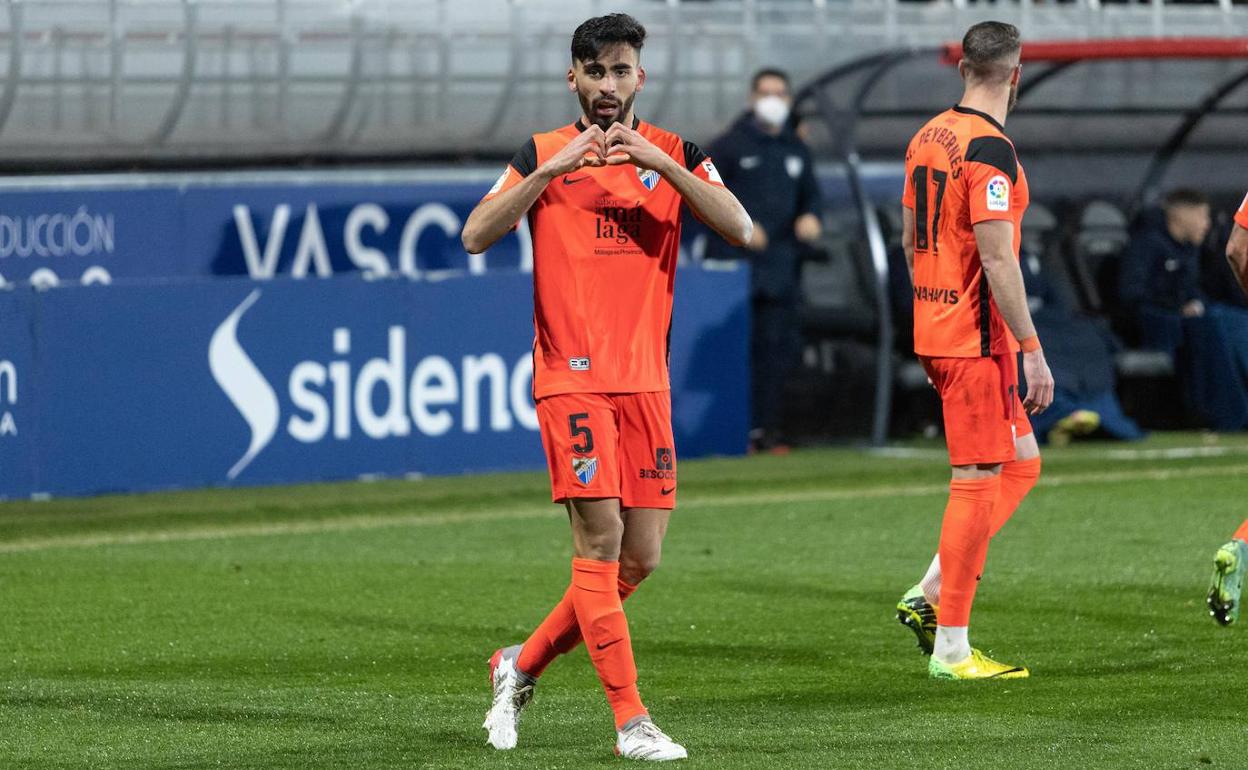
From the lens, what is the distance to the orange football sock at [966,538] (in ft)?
22.8

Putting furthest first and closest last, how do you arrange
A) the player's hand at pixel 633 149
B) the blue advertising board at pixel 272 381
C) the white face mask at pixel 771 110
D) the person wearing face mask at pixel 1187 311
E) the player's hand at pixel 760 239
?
1. the person wearing face mask at pixel 1187 311
2. the white face mask at pixel 771 110
3. the player's hand at pixel 760 239
4. the blue advertising board at pixel 272 381
5. the player's hand at pixel 633 149

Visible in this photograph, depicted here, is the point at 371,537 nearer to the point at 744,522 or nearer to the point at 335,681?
the point at 744,522

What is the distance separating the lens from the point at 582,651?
764cm

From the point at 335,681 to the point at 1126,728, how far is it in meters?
2.33

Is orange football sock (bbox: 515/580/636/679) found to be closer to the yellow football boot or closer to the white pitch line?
the yellow football boot

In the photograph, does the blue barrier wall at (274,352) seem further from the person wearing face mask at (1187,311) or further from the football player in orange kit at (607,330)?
the football player in orange kit at (607,330)

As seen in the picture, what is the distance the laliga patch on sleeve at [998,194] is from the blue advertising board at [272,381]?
6101 millimetres

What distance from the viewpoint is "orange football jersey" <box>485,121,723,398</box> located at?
5.77m

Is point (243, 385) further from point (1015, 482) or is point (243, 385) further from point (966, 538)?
point (966, 538)

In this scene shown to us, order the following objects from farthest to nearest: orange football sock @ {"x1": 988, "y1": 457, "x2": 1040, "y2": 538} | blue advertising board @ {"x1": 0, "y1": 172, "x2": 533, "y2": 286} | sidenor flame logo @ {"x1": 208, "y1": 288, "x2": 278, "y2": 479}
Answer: blue advertising board @ {"x1": 0, "y1": 172, "x2": 533, "y2": 286} < sidenor flame logo @ {"x1": 208, "y1": 288, "x2": 278, "y2": 479} < orange football sock @ {"x1": 988, "y1": 457, "x2": 1040, "y2": 538}

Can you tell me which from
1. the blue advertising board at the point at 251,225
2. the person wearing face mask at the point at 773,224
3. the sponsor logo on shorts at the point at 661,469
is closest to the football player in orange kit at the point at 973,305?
the sponsor logo on shorts at the point at 661,469

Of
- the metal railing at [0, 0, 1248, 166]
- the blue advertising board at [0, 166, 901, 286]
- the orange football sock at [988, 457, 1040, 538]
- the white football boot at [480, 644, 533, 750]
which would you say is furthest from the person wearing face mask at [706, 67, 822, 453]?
the white football boot at [480, 644, 533, 750]

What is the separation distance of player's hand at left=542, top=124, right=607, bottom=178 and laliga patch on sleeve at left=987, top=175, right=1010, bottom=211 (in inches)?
64.0

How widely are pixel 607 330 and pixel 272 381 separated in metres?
6.64
